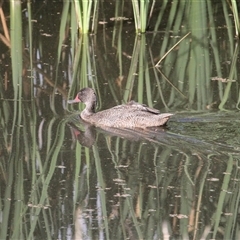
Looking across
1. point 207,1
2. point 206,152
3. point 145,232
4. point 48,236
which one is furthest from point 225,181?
point 207,1

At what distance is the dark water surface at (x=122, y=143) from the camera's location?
7.20 meters

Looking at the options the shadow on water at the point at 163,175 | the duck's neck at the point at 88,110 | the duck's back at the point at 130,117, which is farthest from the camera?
the duck's neck at the point at 88,110

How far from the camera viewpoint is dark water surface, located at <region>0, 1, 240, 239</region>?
23.6ft

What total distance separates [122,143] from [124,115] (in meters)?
0.55

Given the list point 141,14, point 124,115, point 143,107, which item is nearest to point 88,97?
point 124,115

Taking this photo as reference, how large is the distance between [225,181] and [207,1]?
7906 mm

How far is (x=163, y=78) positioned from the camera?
457 inches

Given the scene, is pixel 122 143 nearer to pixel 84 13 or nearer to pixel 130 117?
pixel 130 117

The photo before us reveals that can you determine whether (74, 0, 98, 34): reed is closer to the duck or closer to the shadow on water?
the duck

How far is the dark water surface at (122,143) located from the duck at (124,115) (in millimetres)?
97

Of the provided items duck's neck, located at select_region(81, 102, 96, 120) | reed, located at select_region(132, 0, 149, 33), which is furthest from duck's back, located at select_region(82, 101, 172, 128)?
reed, located at select_region(132, 0, 149, 33)

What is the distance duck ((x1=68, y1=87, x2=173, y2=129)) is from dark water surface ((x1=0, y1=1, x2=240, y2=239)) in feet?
0.32

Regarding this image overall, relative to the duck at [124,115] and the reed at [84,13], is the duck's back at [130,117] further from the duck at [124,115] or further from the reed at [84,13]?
the reed at [84,13]

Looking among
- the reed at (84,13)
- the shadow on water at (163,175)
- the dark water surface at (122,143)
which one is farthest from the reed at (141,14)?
the shadow on water at (163,175)
